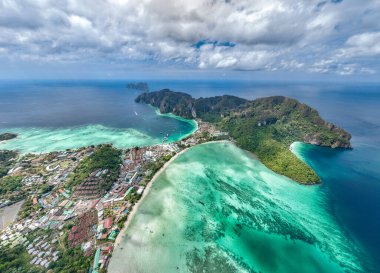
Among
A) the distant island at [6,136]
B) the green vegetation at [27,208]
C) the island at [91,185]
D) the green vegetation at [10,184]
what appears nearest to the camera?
the island at [91,185]

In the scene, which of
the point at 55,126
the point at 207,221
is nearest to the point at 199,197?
the point at 207,221

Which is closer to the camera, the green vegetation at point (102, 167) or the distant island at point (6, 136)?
the green vegetation at point (102, 167)

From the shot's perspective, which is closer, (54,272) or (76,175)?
(54,272)

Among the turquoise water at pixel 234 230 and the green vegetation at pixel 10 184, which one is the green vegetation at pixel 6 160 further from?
the turquoise water at pixel 234 230

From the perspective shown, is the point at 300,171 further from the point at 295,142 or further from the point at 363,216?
the point at 295,142

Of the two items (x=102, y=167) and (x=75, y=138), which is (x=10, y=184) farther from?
(x=75, y=138)

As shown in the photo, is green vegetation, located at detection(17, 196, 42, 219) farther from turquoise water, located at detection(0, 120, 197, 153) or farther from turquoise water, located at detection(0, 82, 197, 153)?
turquoise water, located at detection(0, 82, 197, 153)

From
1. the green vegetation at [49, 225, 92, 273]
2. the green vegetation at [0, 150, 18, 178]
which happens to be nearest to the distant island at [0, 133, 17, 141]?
the green vegetation at [0, 150, 18, 178]

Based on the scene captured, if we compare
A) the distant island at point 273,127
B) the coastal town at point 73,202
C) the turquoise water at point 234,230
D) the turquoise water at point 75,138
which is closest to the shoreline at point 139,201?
the coastal town at point 73,202
